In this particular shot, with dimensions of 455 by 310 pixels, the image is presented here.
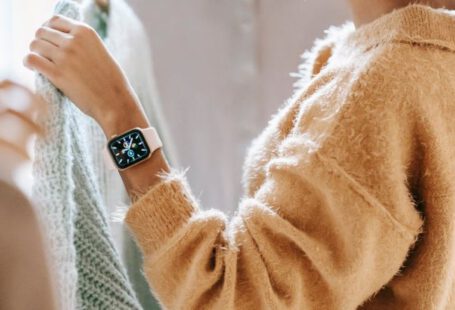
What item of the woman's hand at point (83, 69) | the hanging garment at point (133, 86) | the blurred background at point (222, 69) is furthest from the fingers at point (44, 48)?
the blurred background at point (222, 69)

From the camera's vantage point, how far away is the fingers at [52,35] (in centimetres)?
66

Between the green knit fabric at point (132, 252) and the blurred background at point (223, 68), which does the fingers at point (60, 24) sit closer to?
the green knit fabric at point (132, 252)

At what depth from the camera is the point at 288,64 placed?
1356 mm

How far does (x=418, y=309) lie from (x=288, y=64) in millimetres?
757

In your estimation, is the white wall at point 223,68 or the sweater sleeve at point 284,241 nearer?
the sweater sleeve at point 284,241

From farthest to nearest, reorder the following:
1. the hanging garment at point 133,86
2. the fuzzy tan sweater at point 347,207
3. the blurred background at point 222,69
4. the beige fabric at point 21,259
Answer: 1. the blurred background at point 222,69
2. the hanging garment at point 133,86
3. the fuzzy tan sweater at point 347,207
4. the beige fabric at point 21,259

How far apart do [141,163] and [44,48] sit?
0.14m

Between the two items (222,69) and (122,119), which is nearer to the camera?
(122,119)

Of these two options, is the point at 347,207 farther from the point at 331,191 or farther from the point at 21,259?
the point at 21,259

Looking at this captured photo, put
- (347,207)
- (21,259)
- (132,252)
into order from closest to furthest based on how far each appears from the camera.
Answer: (21,259)
(347,207)
(132,252)

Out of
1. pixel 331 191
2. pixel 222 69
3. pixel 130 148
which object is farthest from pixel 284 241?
pixel 222 69

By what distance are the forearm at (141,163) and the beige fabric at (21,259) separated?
183mm

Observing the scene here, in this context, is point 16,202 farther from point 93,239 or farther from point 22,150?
point 93,239

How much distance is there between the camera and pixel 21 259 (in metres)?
0.49
